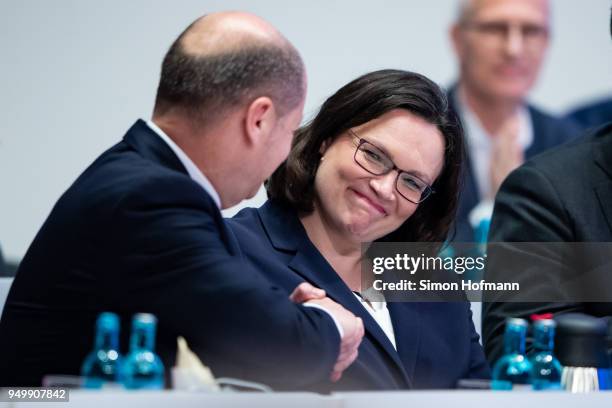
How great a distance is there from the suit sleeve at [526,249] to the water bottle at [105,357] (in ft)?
4.91

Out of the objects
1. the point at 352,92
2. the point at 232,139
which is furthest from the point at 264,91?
the point at 352,92

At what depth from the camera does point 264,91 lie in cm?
213

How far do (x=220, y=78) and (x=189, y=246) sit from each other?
1.28 feet

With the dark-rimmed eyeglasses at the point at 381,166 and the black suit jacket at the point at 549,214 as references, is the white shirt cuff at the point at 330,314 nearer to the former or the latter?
the dark-rimmed eyeglasses at the point at 381,166

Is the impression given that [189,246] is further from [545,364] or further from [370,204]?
[370,204]

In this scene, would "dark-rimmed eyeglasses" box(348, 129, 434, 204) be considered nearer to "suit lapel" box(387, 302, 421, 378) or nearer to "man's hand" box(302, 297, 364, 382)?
"suit lapel" box(387, 302, 421, 378)

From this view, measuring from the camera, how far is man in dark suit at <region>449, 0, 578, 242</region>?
14.2 ft

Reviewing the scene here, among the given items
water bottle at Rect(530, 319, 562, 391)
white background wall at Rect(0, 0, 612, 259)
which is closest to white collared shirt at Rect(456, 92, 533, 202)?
white background wall at Rect(0, 0, 612, 259)

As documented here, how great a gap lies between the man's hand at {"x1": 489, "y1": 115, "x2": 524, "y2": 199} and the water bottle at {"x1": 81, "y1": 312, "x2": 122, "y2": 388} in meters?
2.92

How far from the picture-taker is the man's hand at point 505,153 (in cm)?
445

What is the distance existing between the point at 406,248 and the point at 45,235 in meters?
1.18

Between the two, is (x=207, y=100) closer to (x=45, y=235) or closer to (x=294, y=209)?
(x=45, y=235)

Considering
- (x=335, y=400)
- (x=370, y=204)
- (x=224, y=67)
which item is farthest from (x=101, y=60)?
(x=335, y=400)

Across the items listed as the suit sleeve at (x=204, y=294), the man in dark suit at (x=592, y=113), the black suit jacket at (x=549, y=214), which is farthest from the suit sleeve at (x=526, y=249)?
the man in dark suit at (x=592, y=113)
